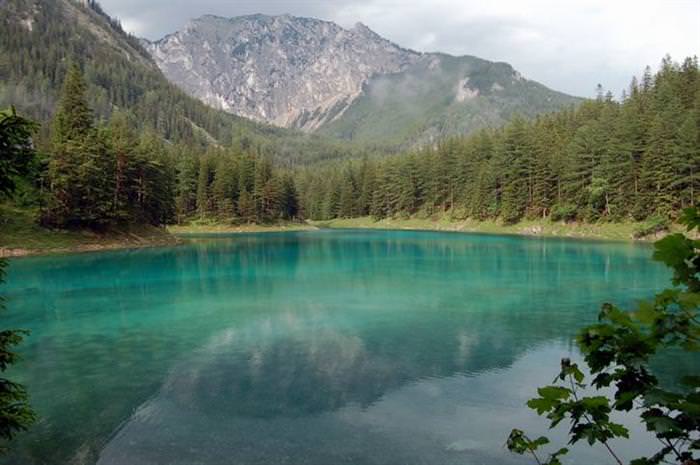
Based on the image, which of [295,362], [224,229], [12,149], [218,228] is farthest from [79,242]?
[224,229]

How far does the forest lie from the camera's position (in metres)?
60.2

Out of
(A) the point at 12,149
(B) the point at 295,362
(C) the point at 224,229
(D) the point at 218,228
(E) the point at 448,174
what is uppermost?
(E) the point at 448,174

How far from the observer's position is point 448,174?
125 metres

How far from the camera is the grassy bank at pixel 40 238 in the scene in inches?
2012

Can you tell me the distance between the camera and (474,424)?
1246cm

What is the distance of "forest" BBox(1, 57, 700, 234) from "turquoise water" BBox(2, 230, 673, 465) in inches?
286

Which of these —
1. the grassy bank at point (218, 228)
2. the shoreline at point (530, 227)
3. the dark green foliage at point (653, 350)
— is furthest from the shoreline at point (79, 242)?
the shoreline at point (530, 227)

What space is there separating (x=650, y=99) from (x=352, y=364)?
96030 millimetres

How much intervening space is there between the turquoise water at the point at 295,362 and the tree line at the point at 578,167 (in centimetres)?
4155

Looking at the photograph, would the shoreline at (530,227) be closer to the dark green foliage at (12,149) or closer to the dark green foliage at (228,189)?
the dark green foliage at (228,189)

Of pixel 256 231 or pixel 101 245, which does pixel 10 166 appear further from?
pixel 256 231

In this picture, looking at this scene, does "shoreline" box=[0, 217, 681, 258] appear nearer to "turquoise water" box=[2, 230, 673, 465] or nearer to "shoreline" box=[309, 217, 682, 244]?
"shoreline" box=[309, 217, 682, 244]

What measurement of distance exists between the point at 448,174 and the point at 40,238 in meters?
93.3

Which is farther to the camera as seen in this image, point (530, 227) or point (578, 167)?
point (530, 227)
